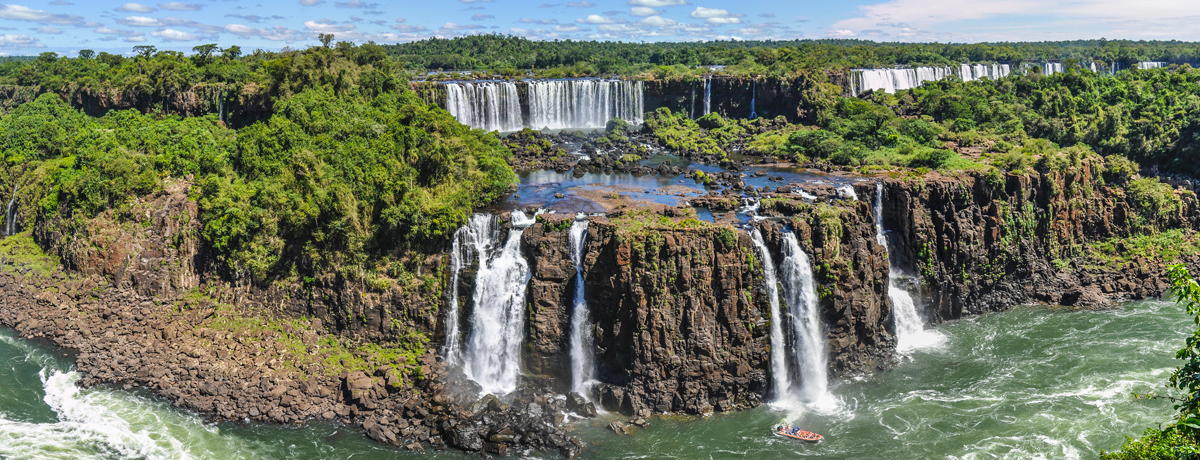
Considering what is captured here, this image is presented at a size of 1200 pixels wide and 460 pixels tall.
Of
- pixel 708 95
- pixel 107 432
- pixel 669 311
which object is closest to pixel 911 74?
pixel 708 95

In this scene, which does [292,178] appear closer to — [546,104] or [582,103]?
[546,104]

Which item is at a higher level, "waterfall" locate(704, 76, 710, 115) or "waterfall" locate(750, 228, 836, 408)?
"waterfall" locate(704, 76, 710, 115)

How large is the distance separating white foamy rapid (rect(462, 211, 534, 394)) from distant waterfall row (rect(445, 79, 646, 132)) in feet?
116

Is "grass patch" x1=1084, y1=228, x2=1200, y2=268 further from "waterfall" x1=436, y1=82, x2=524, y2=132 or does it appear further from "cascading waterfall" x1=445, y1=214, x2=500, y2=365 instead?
"waterfall" x1=436, y1=82, x2=524, y2=132

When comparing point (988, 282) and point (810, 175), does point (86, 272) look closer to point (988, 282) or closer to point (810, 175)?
point (810, 175)

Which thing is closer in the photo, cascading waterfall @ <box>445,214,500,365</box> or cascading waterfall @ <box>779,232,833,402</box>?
cascading waterfall @ <box>779,232,833,402</box>

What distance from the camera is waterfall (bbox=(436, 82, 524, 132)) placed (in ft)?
229

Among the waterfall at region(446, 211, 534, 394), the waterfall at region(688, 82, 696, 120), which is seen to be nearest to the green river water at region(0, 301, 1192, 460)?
the waterfall at region(446, 211, 534, 394)

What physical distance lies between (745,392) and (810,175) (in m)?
20.9

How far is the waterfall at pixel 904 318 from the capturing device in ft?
133

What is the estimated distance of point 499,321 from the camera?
1436 inches

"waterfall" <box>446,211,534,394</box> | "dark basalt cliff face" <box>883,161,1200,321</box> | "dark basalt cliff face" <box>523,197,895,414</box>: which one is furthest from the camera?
"dark basalt cliff face" <box>883,161,1200,321</box>

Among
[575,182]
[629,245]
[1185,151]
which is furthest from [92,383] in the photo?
[1185,151]

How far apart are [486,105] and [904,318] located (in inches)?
1660
